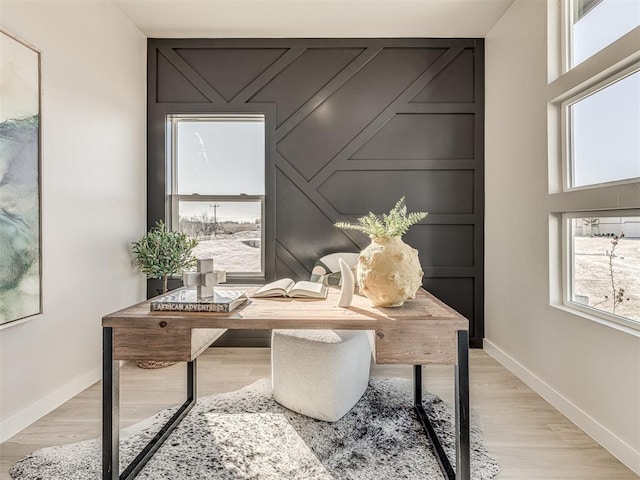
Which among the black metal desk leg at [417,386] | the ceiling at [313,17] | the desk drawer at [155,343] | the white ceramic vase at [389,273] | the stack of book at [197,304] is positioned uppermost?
the ceiling at [313,17]

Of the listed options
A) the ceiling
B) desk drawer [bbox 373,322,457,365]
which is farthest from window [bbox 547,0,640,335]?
desk drawer [bbox 373,322,457,365]

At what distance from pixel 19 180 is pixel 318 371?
180 centimetres

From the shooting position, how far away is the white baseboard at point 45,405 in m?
1.82

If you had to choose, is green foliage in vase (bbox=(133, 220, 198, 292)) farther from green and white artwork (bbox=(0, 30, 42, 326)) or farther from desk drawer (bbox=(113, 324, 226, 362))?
desk drawer (bbox=(113, 324, 226, 362))

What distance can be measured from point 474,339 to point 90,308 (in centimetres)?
297

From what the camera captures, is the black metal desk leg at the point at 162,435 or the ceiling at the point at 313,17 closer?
the black metal desk leg at the point at 162,435

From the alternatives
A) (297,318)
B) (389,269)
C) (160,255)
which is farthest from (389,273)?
(160,255)

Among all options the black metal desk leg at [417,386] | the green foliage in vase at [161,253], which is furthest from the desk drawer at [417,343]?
the green foliage in vase at [161,253]

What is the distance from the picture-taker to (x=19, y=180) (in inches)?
73.4

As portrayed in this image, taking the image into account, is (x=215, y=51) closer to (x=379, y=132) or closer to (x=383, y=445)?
(x=379, y=132)

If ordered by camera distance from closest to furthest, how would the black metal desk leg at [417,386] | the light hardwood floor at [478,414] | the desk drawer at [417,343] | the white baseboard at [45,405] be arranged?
the desk drawer at [417,343]
the light hardwood floor at [478,414]
the white baseboard at [45,405]
the black metal desk leg at [417,386]

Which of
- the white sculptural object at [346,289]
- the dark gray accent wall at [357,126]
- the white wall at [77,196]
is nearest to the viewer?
the white sculptural object at [346,289]

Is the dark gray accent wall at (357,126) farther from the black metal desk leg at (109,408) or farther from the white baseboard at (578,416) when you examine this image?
the black metal desk leg at (109,408)

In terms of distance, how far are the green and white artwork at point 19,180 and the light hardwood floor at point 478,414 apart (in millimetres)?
613
